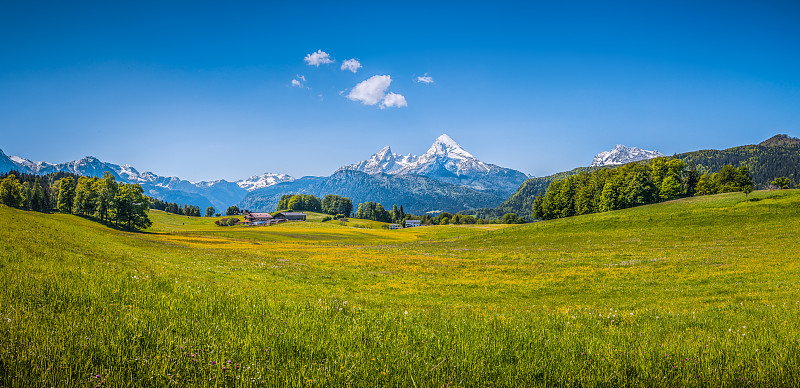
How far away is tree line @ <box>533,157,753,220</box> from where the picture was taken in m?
97.2

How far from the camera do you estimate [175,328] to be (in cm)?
558

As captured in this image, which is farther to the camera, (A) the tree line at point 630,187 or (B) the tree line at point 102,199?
(A) the tree line at point 630,187

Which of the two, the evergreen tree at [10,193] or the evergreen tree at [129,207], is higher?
the evergreen tree at [10,193]

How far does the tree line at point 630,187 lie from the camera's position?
97188mm

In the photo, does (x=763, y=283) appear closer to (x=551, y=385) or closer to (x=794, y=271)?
(x=794, y=271)

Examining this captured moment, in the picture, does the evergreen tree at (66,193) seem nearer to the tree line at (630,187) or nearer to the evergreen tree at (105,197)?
the evergreen tree at (105,197)

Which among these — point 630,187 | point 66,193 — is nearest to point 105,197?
point 66,193

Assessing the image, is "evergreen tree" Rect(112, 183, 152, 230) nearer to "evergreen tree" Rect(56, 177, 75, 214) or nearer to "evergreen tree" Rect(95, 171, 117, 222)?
"evergreen tree" Rect(95, 171, 117, 222)

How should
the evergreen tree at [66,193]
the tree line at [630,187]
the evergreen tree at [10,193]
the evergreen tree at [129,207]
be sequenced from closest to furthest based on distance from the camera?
the evergreen tree at [129,207] < the tree line at [630,187] < the evergreen tree at [10,193] < the evergreen tree at [66,193]

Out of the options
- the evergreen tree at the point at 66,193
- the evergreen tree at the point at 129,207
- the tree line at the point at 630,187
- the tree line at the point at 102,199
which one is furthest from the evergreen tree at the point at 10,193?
the tree line at the point at 630,187

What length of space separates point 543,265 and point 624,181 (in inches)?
3440

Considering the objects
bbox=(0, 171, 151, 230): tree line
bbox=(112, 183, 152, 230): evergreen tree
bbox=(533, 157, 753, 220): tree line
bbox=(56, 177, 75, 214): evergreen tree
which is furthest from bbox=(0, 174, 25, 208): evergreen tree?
bbox=(533, 157, 753, 220): tree line

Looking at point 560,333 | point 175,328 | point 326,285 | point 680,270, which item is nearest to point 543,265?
point 680,270

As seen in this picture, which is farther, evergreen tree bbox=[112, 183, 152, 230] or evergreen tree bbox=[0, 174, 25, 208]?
evergreen tree bbox=[0, 174, 25, 208]
